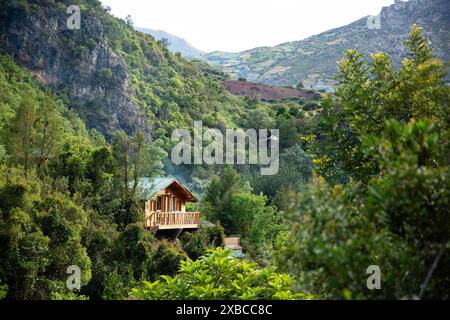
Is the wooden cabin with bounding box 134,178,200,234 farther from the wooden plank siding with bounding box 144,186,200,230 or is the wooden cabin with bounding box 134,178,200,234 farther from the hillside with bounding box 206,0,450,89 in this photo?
the hillside with bounding box 206,0,450,89

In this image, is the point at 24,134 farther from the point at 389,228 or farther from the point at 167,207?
the point at 389,228

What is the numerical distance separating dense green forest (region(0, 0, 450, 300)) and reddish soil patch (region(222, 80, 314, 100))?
6232 cm

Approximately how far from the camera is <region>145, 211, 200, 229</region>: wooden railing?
2948 centimetres

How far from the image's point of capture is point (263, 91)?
11275cm

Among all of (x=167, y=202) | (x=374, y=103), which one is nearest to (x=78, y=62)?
(x=167, y=202)

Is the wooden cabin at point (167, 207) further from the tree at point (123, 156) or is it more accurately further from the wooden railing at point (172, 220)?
the tree at point (123, 156)

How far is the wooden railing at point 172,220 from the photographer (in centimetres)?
2948

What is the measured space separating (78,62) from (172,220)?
41.7 metres

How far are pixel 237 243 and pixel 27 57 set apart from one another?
132 ft

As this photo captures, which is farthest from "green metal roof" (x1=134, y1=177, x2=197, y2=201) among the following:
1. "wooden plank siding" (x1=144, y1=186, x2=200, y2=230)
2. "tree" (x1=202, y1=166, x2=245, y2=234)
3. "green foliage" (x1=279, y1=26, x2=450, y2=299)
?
"green foliage" (x1=279, y1=26, x2=450, y2=299)

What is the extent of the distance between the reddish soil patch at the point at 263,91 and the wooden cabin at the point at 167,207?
75.0 metres

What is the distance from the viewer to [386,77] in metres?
10.3
